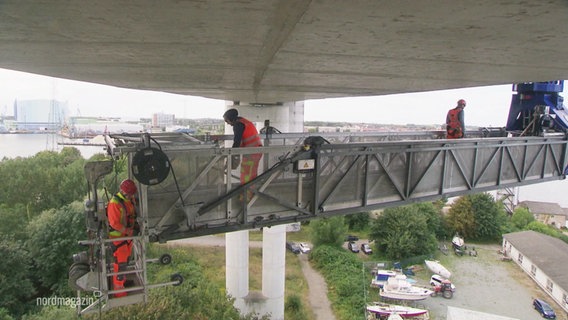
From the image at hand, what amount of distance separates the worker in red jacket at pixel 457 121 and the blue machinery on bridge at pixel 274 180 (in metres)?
1.60

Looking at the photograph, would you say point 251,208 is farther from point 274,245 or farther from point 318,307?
point 318,307

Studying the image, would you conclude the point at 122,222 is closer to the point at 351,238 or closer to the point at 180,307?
the point at 180,307

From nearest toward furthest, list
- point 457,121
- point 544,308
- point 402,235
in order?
1. point 457,121
2. point 544,308
3. point 402,235

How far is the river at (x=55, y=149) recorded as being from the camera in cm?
4928

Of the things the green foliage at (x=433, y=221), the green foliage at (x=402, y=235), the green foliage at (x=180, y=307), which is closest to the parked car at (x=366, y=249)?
the green foliage at (x=402, y=235)

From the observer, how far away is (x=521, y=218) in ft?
119

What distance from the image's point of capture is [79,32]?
343cm

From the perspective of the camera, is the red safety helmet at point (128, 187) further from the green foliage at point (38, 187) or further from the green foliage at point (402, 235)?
the green foliage at point (38, 187)

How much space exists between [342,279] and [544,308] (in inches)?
470

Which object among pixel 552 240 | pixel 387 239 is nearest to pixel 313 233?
pixel 387 239

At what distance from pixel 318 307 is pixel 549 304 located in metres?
14.6

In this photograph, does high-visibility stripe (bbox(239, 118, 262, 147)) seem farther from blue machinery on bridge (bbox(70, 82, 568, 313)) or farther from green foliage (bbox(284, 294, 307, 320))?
green foliage (bbox(284, 294, 307, 320))

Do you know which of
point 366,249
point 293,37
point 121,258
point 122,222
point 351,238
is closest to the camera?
point 293,37

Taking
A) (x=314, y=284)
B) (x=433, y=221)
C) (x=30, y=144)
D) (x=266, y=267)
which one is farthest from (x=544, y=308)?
(x=30, y=144)
